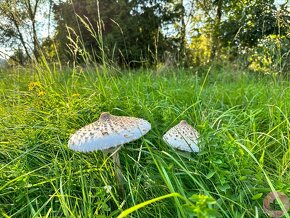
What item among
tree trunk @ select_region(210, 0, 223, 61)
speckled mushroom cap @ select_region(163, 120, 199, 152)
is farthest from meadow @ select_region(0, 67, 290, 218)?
tree trunk @ select_region(210, 0, 223, 61)

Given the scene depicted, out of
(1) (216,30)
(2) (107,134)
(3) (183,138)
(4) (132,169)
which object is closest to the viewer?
(2) (107,134)

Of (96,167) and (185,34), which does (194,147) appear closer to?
(96,167)

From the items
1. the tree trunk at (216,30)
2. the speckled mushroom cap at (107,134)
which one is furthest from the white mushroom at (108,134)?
the tree trunk at (216,30)

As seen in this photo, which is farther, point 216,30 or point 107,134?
point 216,30

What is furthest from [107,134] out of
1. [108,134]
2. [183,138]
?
[183,138]

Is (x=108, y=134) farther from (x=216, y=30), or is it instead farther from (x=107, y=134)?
(x=216, y=30)

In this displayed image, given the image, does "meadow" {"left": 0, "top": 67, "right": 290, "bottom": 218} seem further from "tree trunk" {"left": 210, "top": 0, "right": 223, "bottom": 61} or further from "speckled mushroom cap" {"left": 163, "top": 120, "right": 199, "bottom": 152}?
"tree trunk" {"left": 210, "top": 0, "right": 223, "bottom": 61}

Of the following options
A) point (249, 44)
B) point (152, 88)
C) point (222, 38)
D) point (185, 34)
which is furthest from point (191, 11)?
point (152, 88)
